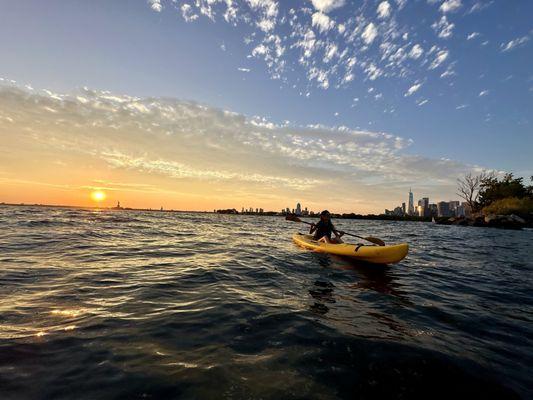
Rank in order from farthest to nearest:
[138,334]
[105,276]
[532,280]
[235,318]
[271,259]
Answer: [271,259] → [532,280] → [105,276] → [235,318] → [138,334]

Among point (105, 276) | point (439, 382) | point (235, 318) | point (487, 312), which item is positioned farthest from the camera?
point (105, 276)

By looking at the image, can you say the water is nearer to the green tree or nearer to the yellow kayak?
the yellow kayak

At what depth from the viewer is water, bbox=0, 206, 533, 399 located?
10.5ft

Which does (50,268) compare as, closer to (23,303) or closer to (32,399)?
(23,303)

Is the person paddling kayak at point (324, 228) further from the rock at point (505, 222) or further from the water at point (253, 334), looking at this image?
the rock at point (505, 222)

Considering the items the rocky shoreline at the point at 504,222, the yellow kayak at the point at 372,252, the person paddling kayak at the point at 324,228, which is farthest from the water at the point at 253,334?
the rocky shoreline at the point at 504,222

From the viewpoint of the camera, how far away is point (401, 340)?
438 cm

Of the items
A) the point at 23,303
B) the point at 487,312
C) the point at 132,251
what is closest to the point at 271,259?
the point at 132,251

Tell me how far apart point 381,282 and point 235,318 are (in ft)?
16.8

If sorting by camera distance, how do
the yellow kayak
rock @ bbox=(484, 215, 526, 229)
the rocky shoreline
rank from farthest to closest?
the rocky shoreline → rock @ bbox=(484, 215, 526, 229) → the yellow kayak

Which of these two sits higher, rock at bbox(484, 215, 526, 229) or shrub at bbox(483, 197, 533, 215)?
shrub at bbox(483, 197, 533, 215)

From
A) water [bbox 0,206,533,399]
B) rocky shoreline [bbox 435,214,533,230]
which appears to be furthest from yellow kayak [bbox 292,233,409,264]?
rocky shoreline [bbox 435,214,533,230]

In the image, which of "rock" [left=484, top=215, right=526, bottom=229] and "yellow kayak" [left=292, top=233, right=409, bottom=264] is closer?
"yellow kayak" [left=292, top=233, right=409, bottom=264]

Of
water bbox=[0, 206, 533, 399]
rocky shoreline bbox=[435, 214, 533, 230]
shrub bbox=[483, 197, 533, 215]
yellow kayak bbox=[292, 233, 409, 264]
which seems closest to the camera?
water bbox=[0, 206, 533, 399]
